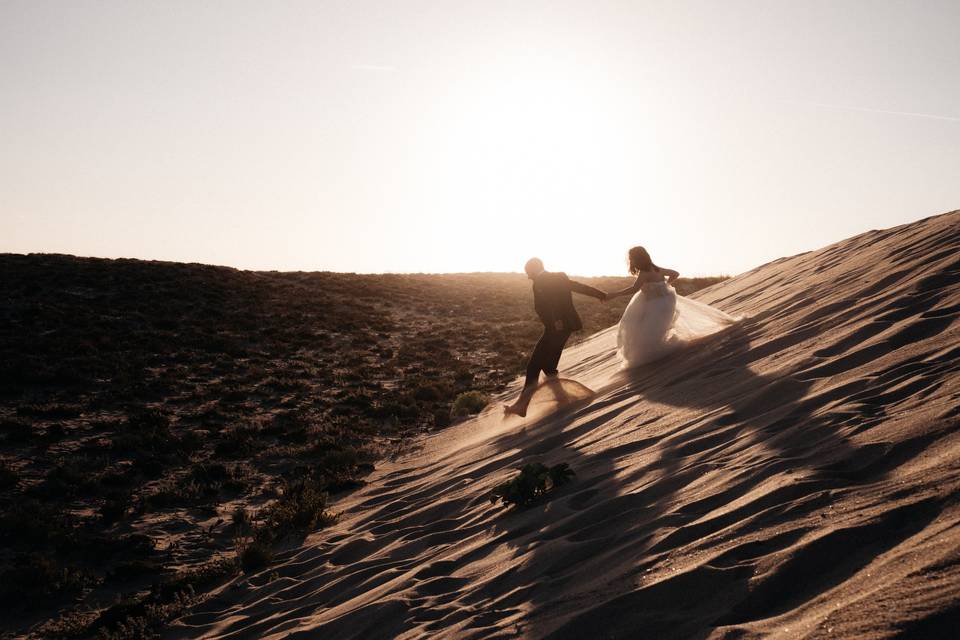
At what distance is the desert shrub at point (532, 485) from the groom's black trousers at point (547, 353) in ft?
11.5

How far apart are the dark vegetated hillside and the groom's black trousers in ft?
8.47

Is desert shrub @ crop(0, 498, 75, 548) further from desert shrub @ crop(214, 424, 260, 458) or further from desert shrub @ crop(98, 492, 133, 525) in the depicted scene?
desert shrub @ crop(214, 424, 260, 458)

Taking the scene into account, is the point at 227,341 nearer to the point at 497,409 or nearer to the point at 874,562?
the point at 497,409

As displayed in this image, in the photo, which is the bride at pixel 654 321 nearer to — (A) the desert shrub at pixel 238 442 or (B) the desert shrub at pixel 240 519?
(B) the desert shrub at pixel 240 519

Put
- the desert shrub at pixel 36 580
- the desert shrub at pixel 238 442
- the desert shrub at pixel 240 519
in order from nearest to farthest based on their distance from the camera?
1. the desert shrub at pixel 36 580
2. the desert shrub at pixel 240 519
3. the desert shrub at pixel 238 442

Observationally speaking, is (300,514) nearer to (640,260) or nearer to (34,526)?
(34,526)

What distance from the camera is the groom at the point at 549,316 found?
8.62 m

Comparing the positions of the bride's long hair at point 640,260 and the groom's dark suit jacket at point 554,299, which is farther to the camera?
the groom's dark suit jacket at point 554,299

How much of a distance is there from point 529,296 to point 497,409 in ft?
67.3

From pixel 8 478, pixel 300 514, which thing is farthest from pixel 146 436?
pixel 300 514

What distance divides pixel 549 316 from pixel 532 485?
378 centimetres

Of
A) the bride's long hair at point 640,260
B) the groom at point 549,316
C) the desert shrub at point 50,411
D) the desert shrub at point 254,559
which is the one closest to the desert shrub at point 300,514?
the desert shrub at point 254,559

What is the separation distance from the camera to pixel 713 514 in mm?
3664

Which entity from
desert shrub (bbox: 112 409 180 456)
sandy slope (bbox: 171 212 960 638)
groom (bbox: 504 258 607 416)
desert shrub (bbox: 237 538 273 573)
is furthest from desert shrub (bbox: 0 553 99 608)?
groom (bbox: 504 258 607 416)
